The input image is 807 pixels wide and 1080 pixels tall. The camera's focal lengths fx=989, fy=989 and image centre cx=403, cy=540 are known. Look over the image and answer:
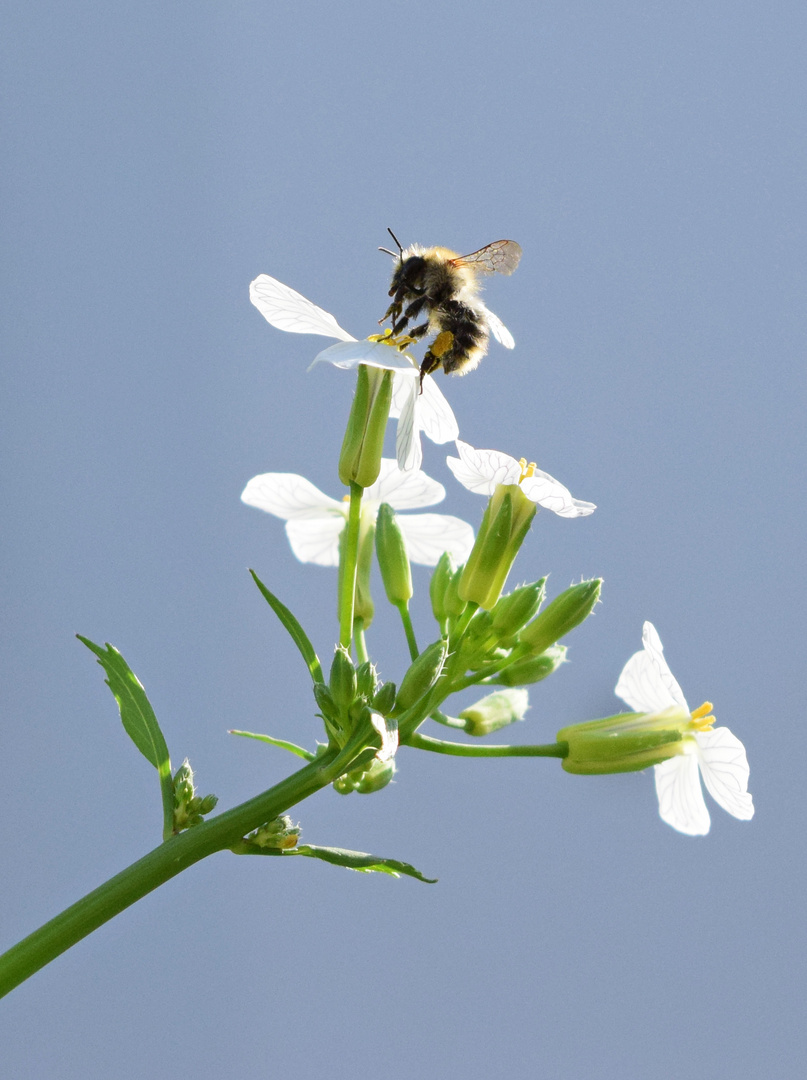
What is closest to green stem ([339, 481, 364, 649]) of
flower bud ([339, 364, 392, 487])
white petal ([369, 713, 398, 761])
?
flower bud ([339, 364, 392, 487])

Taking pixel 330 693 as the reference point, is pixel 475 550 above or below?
above

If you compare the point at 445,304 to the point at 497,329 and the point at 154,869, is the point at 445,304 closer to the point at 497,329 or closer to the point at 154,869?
the point at 497,329

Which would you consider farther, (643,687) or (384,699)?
(643,687)

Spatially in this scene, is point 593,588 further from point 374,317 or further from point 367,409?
point 374,317

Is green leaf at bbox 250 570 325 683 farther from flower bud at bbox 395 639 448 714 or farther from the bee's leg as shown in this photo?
the bee's leg

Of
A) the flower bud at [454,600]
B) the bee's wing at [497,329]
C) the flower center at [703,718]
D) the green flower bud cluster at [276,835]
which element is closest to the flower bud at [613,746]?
the flower center at [703,718]

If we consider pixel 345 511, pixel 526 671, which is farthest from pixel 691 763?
pixel 345 511

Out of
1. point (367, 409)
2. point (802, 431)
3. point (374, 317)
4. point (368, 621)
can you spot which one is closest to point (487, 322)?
point (367, 409)

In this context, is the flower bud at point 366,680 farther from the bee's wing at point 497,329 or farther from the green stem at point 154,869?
the bee's wing at point 497,329
